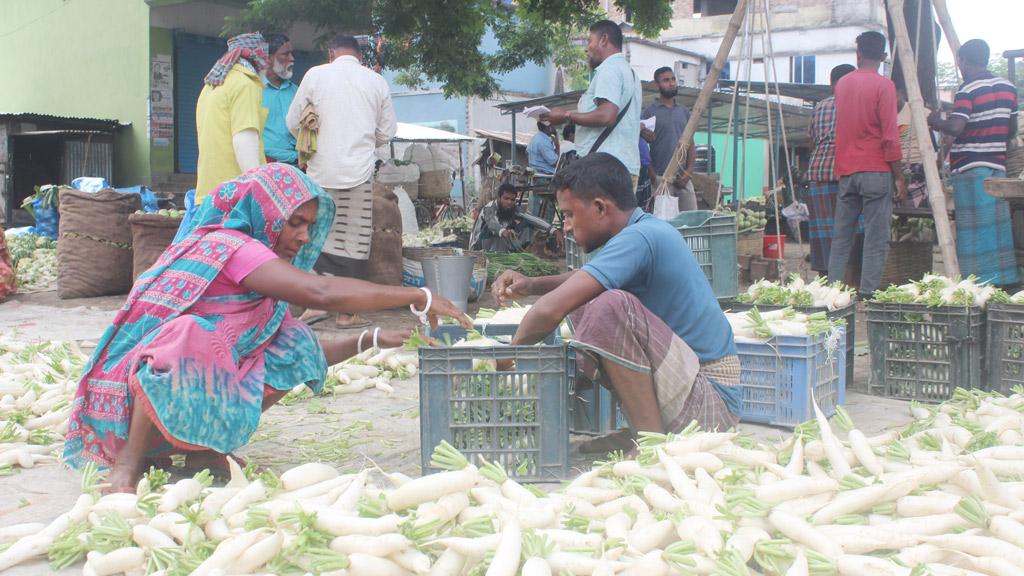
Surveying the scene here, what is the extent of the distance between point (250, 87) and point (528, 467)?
3932 mm

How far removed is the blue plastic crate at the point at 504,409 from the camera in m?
3.01

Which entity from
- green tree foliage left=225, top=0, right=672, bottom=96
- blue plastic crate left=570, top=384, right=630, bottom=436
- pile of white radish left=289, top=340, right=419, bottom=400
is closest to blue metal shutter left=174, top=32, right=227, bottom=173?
green tree foliage left=225, top=0, right=672, bottom=96

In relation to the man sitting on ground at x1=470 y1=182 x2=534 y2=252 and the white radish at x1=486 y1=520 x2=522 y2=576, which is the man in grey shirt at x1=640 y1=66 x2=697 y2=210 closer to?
the man sitting on ground at x1=470 y1=182 x2=534 y2=252

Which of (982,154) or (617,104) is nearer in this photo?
(617,104)

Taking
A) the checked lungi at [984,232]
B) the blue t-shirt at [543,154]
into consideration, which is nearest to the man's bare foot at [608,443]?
the checked lungi at [984,232]

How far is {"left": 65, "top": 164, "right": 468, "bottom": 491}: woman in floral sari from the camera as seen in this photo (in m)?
2.86

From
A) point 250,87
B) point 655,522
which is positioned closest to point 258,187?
point 655,522

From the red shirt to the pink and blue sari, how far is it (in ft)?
14.2

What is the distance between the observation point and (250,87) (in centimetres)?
601

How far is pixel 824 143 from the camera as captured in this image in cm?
704

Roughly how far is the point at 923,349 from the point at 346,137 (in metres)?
3.87

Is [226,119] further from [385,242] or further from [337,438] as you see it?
[337,438]

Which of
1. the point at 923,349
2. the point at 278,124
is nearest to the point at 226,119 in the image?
the point at 278,124

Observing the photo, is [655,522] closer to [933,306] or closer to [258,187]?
[258,187]
